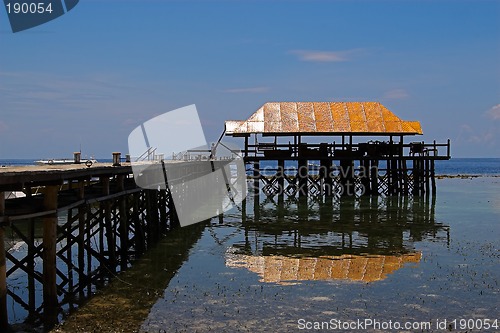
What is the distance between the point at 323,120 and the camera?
3938cm

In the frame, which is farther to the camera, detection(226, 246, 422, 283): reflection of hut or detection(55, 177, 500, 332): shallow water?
detection(226, 246, 422, 283): reflection of hut

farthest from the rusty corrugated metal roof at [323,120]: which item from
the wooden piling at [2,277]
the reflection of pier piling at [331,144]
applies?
the wooden piling at [2,277]

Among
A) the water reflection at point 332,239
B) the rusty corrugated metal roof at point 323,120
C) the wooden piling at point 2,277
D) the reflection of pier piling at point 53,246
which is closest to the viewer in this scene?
the wooden piling at point 2,277

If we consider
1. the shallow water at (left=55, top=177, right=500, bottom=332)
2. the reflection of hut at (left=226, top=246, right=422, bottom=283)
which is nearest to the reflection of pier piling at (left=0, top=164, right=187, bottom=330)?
the shallow water at (left=55, top=177, right=500, bottom=332)

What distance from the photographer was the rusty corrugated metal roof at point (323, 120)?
3856 cm

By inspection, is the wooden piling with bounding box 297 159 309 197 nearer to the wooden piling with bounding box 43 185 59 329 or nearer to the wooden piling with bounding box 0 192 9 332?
the wooden piling with bounding box 43 185 59 329

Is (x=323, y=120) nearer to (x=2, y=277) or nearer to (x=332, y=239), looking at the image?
(x=332, y=239)

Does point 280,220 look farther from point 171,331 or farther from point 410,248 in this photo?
point 171,331

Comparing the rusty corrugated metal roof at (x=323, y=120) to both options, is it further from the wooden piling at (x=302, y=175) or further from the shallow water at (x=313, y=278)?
the shallow water at (x=313, y=278)

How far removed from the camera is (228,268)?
17188 millimetres

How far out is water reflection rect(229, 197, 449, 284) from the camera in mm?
16812

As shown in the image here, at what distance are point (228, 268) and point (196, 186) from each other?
69.6 ft

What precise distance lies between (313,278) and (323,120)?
81.3 ft

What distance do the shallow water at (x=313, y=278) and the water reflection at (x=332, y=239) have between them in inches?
1.7
